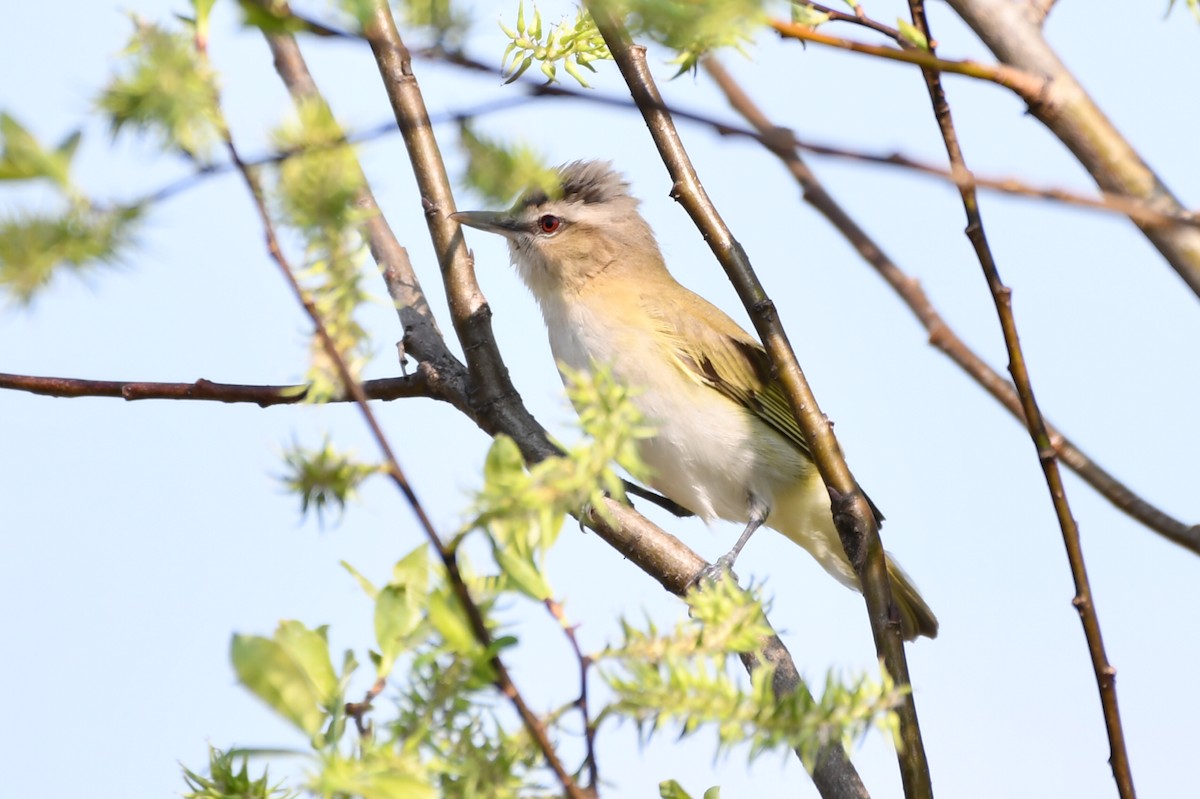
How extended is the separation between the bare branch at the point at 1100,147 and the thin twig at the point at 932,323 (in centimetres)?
30

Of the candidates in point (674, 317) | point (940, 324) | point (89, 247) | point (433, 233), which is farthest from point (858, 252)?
point (674, 317)

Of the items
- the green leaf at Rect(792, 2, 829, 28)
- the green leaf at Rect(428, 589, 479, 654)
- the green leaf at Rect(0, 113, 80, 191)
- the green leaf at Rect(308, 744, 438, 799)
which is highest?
the green leaf at Rect(792, 2, 829, 28)

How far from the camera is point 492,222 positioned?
197 inches

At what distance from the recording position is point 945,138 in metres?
1.79

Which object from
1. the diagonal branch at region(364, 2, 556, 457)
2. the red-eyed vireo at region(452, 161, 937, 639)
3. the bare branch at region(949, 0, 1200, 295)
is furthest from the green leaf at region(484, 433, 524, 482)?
the red-eyed vireo at region(452, 161, 937, 639)

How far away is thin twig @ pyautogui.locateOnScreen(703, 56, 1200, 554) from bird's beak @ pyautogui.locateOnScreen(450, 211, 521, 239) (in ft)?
10.2

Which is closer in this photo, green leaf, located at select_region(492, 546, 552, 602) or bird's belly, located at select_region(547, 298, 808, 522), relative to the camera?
green leaf, located at select_region(492, 546, 552, 602)

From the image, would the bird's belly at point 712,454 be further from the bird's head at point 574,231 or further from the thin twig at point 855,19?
the thin twig at point 855,19

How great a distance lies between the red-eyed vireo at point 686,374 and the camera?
4.62 m

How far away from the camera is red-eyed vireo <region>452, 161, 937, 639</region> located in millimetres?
4625

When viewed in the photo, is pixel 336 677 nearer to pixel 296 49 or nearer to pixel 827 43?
pixel 827 43

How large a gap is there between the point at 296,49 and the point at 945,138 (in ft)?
8.04

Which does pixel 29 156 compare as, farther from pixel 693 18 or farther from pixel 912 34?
pixel 912 34

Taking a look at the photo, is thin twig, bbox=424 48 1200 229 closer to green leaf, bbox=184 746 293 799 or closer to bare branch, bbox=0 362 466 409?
green leaf, bbox=184 746 293 799
